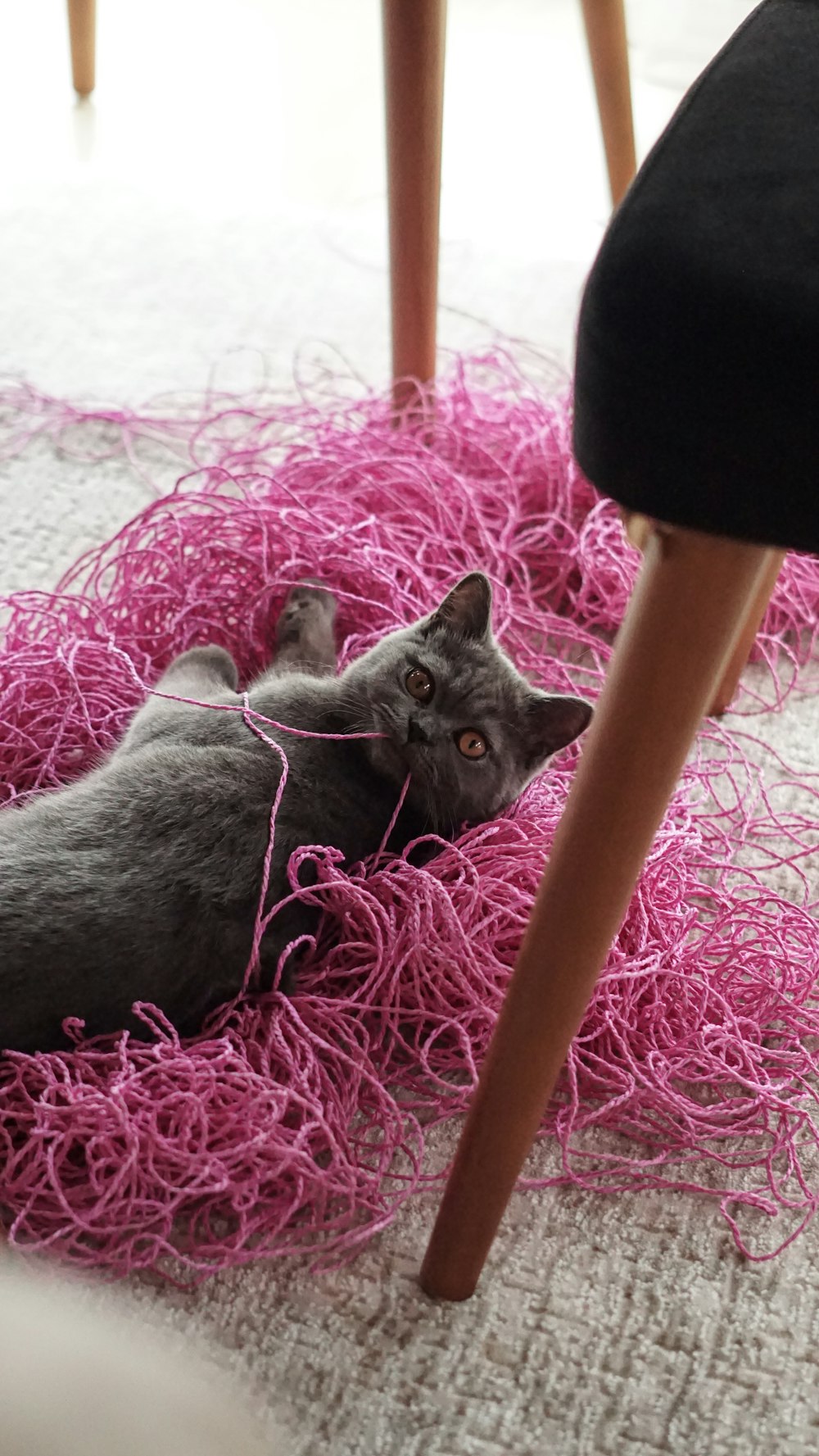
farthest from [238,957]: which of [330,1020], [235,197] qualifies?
[235,197]

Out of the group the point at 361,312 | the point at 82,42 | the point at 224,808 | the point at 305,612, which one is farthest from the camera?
the point at 82,42

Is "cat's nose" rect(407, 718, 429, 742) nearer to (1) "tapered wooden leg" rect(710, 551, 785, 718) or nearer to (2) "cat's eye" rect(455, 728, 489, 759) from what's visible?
(2) "cat's eye" rect(455, 728, 489, 759)

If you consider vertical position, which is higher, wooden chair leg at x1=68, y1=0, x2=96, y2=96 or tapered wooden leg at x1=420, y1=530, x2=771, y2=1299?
wooden chair leg at x1=68, y1=0, x2=96, y2=96

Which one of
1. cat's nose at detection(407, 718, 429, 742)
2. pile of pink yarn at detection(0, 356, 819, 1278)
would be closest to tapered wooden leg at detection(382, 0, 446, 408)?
pile of pink yarn at detection(0, 356, 819, 1278)

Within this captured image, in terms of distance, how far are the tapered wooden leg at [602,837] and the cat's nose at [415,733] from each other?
0.90 ft

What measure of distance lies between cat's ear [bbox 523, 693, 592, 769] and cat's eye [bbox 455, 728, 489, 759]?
1.3 inches

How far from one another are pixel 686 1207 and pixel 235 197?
135 cm

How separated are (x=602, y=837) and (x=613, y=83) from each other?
0.89 meters

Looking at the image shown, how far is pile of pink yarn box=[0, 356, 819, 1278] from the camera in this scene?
0.75m

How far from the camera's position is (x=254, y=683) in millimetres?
996

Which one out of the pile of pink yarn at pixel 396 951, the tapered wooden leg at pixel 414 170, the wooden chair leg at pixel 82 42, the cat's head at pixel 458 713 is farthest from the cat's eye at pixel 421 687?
the wooden chair leg at pixel 82 42

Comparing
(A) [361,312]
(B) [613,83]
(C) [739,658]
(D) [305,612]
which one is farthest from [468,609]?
(A) [361,312]

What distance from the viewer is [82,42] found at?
172 cm

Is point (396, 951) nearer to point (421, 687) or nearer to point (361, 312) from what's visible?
point (421, 687)
